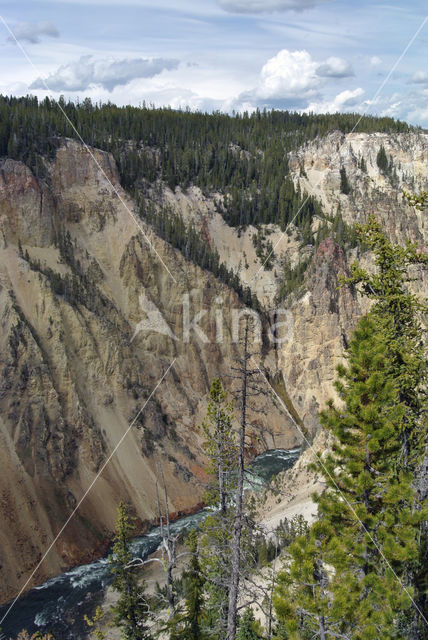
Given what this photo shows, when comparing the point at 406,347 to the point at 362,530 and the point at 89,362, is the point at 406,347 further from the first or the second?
the point at 89,362

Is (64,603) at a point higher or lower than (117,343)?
lower

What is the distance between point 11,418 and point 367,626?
2811 cm

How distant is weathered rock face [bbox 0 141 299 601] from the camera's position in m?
34.1

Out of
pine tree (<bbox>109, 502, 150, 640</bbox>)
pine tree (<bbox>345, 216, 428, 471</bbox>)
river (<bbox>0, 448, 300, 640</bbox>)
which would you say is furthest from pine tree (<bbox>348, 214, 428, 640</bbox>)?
river (<bbox>0, 448, 300, 640</bbox>)

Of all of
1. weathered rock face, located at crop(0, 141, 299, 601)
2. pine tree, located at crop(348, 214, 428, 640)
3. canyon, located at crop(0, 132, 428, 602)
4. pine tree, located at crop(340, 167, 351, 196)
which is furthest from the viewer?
pine tree, located at crop(340, 167, 351, 196)

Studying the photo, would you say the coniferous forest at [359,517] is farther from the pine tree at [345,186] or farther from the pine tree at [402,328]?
the pine tree at [345,186]

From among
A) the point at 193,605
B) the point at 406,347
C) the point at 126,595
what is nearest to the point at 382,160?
the point at 126,595

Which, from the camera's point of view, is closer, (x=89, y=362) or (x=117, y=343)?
(x=89, y=362)

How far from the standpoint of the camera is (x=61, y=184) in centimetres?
4962

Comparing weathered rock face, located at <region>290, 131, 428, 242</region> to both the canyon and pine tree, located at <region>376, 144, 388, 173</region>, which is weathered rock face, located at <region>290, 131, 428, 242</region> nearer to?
pine tree, located at <region>376, 144, 388, 173</region>

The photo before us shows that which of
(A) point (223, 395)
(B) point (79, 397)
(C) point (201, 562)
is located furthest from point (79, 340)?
(C) point (201, 562)

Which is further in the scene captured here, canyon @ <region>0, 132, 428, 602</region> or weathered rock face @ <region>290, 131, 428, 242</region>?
weathered rock face @ <region>290, 131, 428, 242</region>

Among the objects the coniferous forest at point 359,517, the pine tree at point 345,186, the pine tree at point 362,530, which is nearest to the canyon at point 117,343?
the pine tree at point 345,186

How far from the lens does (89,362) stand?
42.1 m
